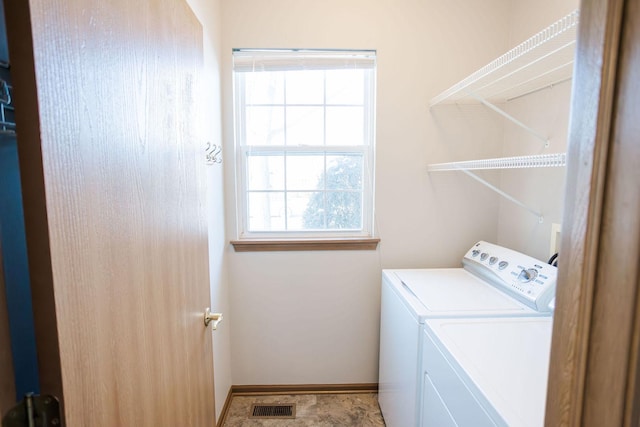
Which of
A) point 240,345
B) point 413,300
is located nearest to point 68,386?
point 413,300

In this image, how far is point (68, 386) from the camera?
1.55ft

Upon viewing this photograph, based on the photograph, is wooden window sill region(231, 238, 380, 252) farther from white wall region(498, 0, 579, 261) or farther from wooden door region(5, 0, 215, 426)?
wooden door region(5, 0, 215, 426)

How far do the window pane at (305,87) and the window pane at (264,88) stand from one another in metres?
0.06

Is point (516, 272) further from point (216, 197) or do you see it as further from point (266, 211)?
point (216, 197)

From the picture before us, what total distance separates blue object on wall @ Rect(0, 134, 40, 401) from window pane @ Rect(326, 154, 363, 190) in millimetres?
1632

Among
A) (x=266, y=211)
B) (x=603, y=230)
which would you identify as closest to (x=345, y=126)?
(x=266, y=211)

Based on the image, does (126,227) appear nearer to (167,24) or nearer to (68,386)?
(68,386)

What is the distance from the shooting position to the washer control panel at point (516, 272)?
1274 millimetres

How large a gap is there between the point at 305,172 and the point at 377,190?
0.49m

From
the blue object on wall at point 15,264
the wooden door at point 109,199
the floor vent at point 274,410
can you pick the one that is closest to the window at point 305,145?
the wooden door at point 109,199

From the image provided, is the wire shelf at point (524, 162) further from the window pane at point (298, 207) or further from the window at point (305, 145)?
the window pane at point (298, 207)

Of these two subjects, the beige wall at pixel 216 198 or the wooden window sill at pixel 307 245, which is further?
the wooden window sill at pixel 307 245

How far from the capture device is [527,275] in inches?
55.0

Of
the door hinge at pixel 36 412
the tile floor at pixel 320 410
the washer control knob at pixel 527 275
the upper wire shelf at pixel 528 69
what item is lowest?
the tile floor at pixel 320 410
